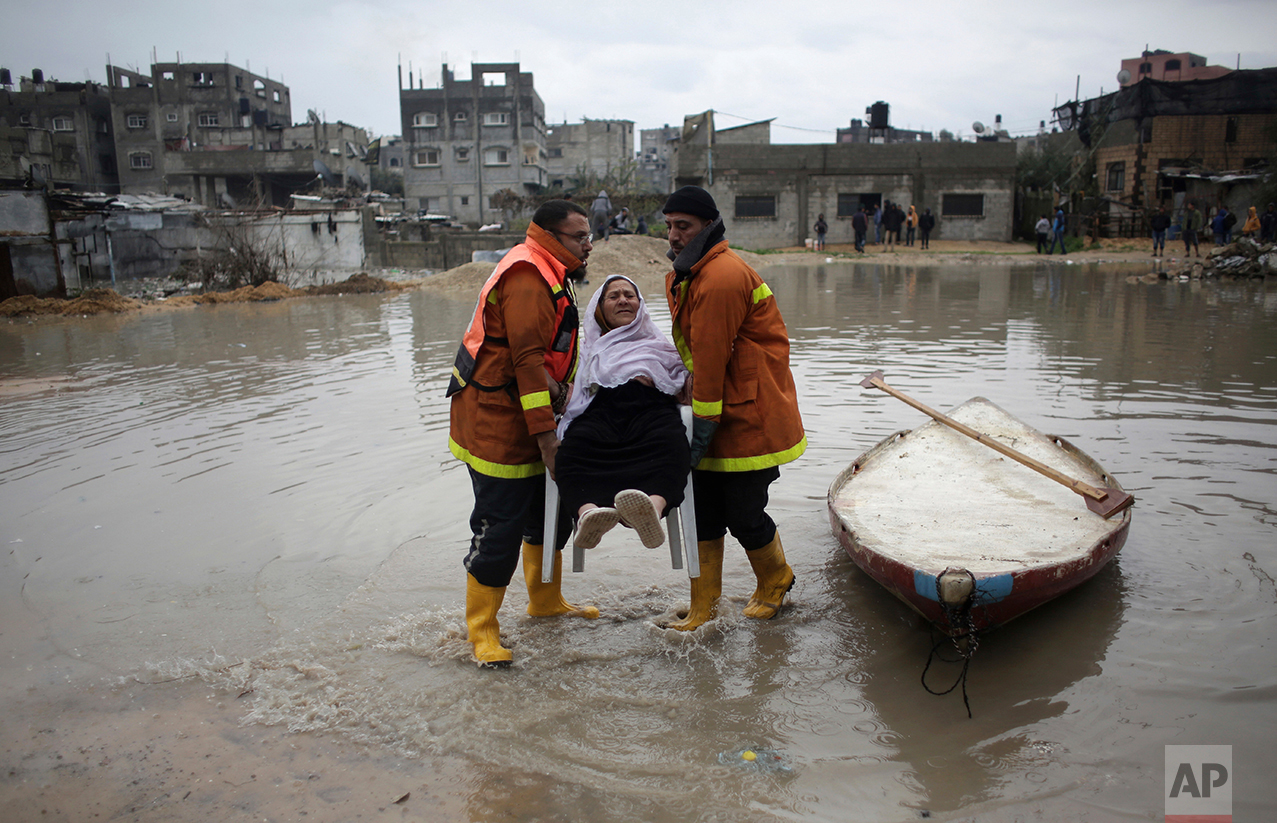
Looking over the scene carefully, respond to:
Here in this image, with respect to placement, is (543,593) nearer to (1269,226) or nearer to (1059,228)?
(1269,226)

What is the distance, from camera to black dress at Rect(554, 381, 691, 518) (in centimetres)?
312

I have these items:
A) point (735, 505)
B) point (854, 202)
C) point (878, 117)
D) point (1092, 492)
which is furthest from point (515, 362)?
point (878, 117)

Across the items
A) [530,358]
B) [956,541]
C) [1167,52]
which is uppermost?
[1167,52]

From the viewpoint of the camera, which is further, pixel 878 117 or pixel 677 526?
pixel 878 117

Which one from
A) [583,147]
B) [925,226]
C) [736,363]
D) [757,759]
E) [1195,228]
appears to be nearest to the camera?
[757,759]

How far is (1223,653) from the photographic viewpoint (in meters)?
3.42

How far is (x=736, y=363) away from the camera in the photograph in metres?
3.43

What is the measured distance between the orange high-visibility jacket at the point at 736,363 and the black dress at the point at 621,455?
0.23 m

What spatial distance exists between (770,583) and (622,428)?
120cm

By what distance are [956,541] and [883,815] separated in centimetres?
152

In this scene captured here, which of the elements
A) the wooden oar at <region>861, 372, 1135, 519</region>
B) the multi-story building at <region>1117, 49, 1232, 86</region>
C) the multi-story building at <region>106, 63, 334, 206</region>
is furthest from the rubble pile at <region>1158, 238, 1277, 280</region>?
the multi-story building at <region>106, 63, 334, 206</region>

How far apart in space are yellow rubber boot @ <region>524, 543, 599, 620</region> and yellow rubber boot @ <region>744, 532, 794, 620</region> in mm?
779

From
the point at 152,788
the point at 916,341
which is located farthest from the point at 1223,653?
the point at 916,341

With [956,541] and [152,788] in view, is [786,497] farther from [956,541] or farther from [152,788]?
[152,788]
